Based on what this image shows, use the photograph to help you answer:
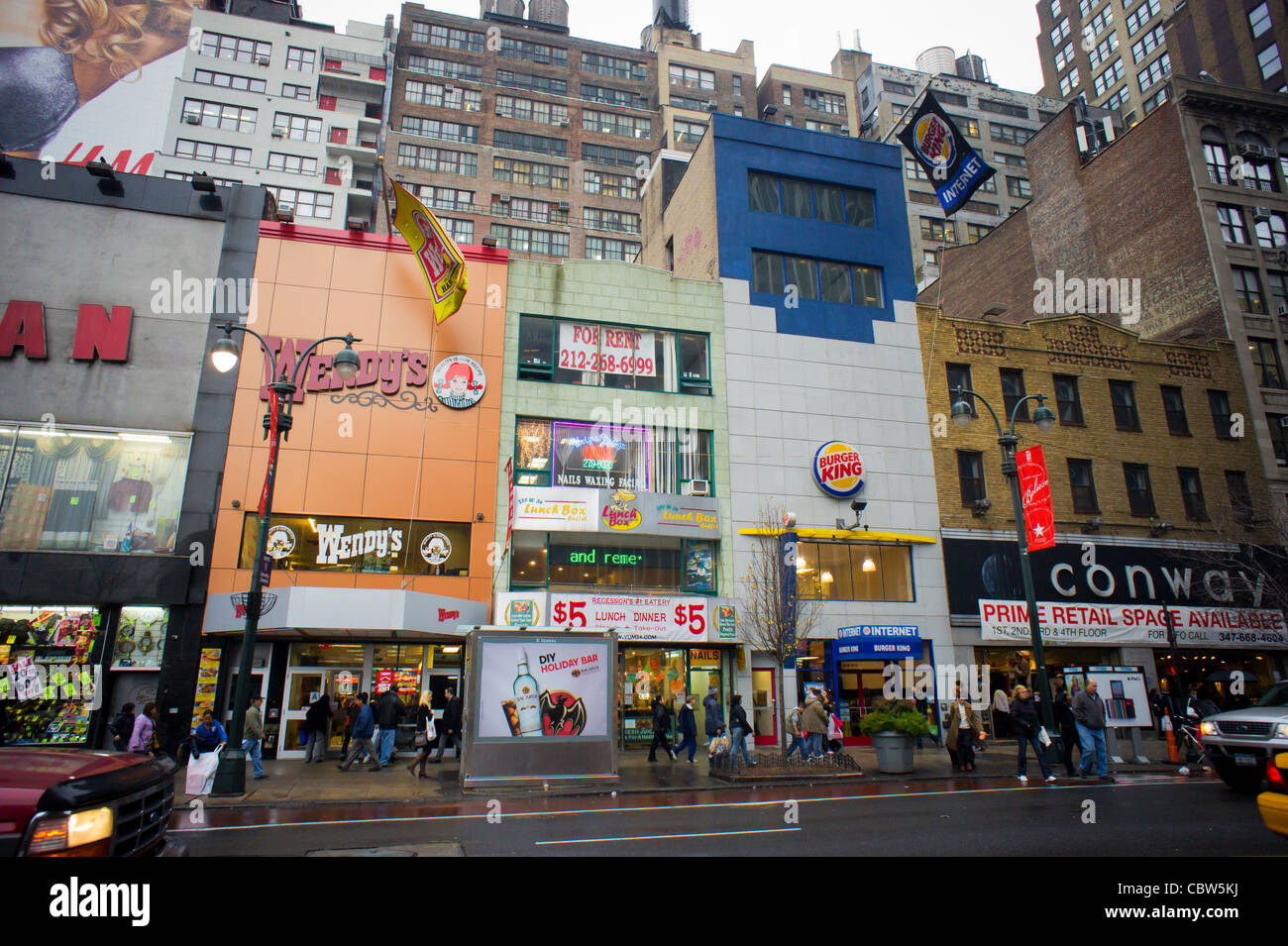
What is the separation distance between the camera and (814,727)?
60.5ft

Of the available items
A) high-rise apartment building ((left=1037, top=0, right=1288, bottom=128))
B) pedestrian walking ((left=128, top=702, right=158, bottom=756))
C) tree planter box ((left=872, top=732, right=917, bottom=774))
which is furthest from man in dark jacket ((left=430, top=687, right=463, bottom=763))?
high-rise apartment building ((left=1037, top=0, right=1288, bottom=128))

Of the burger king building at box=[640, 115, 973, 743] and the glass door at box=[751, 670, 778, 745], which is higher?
the burger king building at box=[640, 115, 973, 743]

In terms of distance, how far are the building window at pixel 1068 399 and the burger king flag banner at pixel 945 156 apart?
30.4 feet

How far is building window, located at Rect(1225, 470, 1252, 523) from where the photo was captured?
30.8 metres

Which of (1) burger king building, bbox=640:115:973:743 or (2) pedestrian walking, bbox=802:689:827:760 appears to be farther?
(1) burger king building, bbox=640:115:973:743

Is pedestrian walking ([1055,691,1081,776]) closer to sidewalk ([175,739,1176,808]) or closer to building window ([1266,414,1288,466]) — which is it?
sidewalk ([175,739,1176,808])

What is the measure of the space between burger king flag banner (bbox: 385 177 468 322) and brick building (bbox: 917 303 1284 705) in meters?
18.8

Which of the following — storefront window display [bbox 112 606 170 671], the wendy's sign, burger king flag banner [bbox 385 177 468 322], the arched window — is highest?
the arched window

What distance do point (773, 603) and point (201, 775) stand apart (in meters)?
15.4

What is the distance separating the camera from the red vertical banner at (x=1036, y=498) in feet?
68.4

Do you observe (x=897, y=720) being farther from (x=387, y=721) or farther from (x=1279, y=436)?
(x=1279, y=436)
